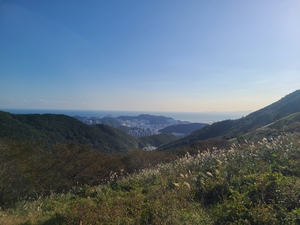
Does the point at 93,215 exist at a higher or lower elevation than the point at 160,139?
higher

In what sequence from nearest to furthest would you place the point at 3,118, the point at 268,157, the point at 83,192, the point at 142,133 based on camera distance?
1. the point at 268,157
2. the point at 83,192
3. the point at 3,118
4. the point at 142,133

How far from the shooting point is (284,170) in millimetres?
4414

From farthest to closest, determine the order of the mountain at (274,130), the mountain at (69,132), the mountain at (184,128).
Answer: the mountain at (184,128), the mountain at (69,132), the mountain at (274,130)

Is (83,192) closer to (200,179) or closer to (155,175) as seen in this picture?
(155,175)

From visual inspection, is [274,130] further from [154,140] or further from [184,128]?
[184,128]

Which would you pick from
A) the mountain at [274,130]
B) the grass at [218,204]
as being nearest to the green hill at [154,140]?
the mountain at [274,130]

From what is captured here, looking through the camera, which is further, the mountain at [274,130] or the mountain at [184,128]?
the mountain at [184,128]

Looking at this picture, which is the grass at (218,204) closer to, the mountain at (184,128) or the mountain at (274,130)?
the mountain at (274,130)

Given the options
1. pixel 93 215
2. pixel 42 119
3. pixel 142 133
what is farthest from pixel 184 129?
pixel 93 215

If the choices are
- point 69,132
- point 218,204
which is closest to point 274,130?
point 218,204

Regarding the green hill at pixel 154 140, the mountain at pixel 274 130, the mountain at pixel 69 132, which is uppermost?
the mountain at pixel 274 130

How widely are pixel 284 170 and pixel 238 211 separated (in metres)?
2.31

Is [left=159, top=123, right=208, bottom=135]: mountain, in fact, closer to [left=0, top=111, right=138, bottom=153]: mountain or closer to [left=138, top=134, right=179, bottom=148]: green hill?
[left=138, top=134, right=179, bottom=148]: green hill

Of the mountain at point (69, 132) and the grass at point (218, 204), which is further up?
the grass at point (218, 204)
